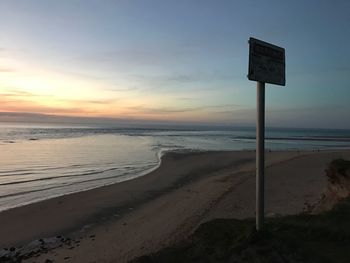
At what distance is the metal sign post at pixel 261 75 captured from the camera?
4871 millimetres

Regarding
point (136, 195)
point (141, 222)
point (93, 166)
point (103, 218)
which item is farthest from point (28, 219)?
point (93, 166)

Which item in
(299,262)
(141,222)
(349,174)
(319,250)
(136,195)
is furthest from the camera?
(136,195)

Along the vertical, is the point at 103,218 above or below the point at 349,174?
below

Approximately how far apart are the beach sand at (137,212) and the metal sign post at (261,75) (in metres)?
3.24

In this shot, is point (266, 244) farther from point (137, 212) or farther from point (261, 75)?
point (137, 212)

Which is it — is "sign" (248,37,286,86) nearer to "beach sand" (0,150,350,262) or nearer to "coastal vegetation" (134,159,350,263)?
"coastal vegetation" (134,159,350,263)

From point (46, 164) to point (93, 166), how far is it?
2938mm

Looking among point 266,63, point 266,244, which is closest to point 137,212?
point 266,244

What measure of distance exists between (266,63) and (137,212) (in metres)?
7.96

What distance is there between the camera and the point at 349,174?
8.85m

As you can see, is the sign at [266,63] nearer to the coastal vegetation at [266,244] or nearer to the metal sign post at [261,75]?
the metal sign post at [261,75]

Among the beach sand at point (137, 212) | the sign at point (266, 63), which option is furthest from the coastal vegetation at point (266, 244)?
the beach sand at point (137, 212)

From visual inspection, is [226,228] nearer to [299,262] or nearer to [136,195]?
[299,262]

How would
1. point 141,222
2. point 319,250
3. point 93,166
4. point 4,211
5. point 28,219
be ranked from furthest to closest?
1. point 93,166
2. point 4,211
3. point 28,219
4. point 141,222
5. point 319,250
